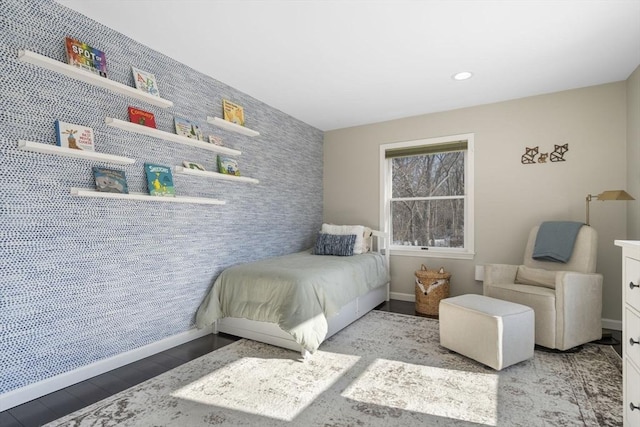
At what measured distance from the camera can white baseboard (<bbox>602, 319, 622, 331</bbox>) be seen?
10.1 feet

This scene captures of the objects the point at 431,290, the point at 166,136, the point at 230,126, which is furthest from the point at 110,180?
the point at 431,290

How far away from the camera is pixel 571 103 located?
10.9 feet

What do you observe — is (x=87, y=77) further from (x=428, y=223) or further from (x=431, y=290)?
(x=428, y=223)

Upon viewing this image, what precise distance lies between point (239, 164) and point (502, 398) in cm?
291

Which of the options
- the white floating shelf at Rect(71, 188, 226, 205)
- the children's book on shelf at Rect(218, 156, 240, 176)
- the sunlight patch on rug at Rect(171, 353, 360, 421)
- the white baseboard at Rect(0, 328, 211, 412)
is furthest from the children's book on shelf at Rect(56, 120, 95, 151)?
the sunlight patch on rug at Rect(171, 353, 360, 421)

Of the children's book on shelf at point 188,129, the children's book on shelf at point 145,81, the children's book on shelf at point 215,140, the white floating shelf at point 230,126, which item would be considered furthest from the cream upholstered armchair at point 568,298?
the children's book on shelf at point 145,81

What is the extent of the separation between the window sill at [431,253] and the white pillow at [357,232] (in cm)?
43

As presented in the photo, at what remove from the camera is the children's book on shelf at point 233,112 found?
10.5ft

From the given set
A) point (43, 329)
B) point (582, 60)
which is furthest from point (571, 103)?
point (43, 329)

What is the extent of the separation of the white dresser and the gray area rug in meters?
0.38

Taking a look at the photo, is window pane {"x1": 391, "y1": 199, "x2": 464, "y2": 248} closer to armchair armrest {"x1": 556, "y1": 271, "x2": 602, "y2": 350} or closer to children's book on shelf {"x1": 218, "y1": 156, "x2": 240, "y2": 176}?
armchair armrest {"x1": 556, "y1": 271, "x2": 602, "y2": 350}

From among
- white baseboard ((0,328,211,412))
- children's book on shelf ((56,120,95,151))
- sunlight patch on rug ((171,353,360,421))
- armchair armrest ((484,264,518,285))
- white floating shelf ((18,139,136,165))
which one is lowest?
sunlight patch on rug ((171,353,360,421))

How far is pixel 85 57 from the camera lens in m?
2.14

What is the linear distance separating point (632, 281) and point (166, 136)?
2.98 metres
